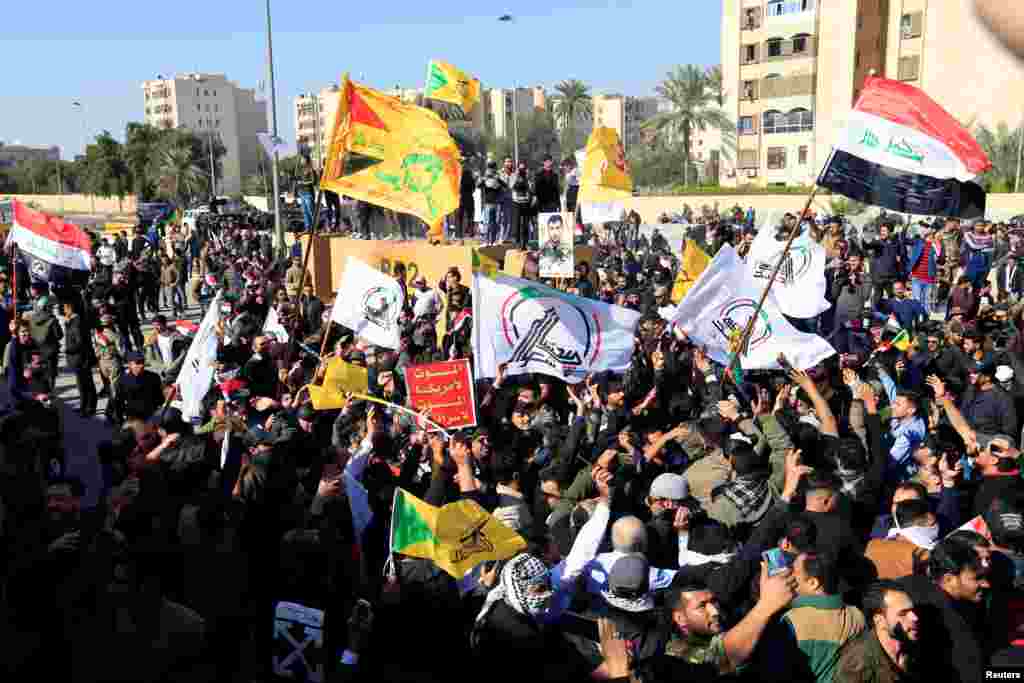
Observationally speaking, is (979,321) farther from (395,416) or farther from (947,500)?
(395,416)

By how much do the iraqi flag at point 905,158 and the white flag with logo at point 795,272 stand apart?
104 inches

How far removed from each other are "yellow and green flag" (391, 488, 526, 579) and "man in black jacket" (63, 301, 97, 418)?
7.83m

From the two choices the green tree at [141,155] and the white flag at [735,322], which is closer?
the white flag at [735,322]

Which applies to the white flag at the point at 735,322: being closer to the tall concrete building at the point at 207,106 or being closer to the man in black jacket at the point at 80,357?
the man in black jacket at the point at 80,357

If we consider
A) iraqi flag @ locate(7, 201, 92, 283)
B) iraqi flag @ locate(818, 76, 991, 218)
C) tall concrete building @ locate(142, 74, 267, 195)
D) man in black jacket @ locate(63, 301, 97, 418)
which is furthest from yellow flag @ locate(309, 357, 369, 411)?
tall concrete building @ locate(142, 74, 267, 195)

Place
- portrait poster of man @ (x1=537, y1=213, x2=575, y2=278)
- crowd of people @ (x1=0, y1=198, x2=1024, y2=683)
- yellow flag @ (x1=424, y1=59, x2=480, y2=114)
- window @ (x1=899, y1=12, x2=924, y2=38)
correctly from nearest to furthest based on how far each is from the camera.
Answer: crowd of people @ (x1=0, y1=198, x2=1024, y2=683) → portrait poster of man @ (x1=537, y1=213, x2=575, y2=278) → yellow flag @ (x1=424, y1=59, x2=480, y2=114) → window @ (x1=899, y1=12, x2=924, y2=38)

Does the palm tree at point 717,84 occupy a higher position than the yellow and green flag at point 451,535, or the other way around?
the palm tree at point 717,84

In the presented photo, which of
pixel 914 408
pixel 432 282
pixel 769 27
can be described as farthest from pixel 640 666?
pixel 769 27

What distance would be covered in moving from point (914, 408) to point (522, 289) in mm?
3267

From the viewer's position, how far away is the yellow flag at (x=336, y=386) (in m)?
7.69

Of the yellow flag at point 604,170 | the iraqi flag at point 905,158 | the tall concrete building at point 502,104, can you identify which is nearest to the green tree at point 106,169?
the tall concrete building at point 502,104

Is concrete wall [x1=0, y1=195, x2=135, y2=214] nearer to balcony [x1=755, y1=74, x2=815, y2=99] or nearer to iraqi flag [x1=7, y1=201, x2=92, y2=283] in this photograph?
balcony [x1=755, y1=74, x2=815, y2=99]

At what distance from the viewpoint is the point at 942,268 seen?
1673cm

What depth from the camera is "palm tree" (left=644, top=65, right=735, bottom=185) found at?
6322 cm
